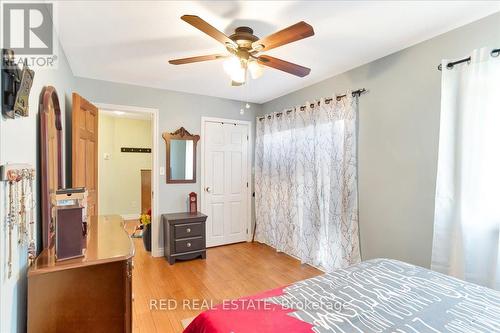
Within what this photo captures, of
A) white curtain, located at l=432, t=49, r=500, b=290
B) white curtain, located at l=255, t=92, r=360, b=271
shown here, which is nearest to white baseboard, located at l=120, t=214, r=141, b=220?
white curtain, located at l=255, t=92, r=360, b=271

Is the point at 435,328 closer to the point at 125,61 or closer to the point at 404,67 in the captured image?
the point at 404,67

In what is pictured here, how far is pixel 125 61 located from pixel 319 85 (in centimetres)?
239

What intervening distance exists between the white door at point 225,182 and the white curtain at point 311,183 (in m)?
0.26

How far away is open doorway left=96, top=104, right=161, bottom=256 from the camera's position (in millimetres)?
5762

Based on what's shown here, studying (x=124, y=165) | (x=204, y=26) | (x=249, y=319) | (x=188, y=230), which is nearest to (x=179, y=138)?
(x=188, y=230)

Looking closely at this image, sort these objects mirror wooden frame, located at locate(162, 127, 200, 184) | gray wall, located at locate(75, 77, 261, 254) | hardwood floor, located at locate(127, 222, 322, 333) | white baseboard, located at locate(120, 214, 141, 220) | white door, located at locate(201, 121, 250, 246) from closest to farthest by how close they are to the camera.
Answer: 1. hardwood floor, located at locate(127, 222, 322, 333)
2. gray wall, located at locate(75, 77, 261, 254)
3. mirror wooden frame, located at locate(162, 127, 200, 184)
4. white door, located at locate(201, 121, 250, 246)
5. white baseboard, located at locate(120, 214, 141, 220)

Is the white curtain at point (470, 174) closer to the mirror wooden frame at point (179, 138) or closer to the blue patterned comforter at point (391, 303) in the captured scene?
the blue patterned comforter at point (391, 303)

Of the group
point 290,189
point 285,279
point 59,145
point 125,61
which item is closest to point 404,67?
point 290,189

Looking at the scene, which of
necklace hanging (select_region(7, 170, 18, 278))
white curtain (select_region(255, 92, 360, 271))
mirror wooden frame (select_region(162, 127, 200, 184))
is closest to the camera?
necklace hanging (select_region(7, 170, 18, 278))

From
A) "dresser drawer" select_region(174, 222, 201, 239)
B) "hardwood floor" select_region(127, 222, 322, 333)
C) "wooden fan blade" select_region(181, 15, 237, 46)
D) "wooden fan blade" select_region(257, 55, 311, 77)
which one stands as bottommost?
"hardwood floor" select_region(127, 222, 322, 333)

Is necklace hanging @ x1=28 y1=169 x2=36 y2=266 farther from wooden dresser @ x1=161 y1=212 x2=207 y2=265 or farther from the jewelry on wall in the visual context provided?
wooden dresser @ x1=161 y1=212 x2=207 y2=265

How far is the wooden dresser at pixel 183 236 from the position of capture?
3465 mm

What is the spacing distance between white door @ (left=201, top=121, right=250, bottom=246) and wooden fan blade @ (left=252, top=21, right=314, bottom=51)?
2.42 meters

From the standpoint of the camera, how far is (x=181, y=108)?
390 centimetres
